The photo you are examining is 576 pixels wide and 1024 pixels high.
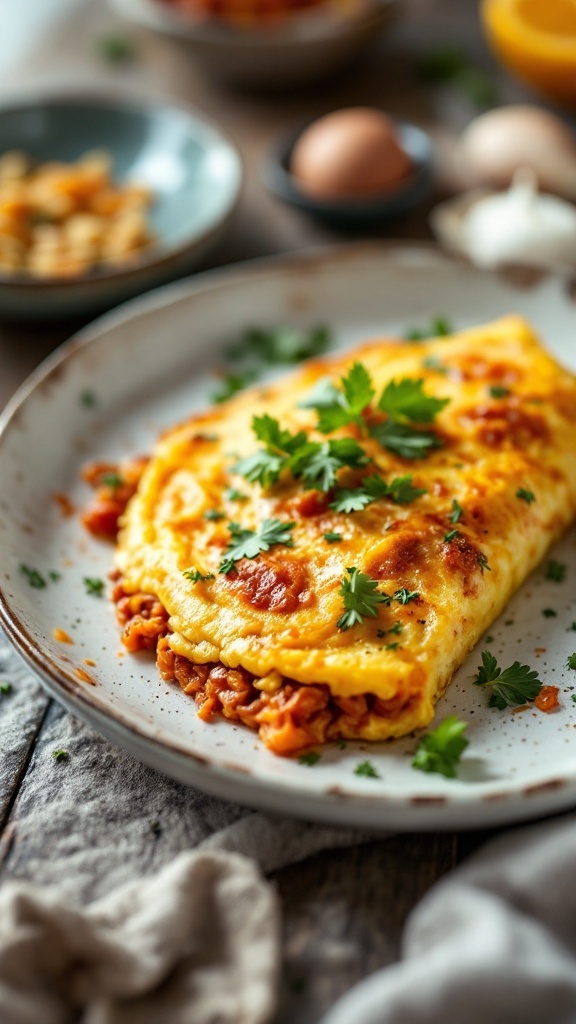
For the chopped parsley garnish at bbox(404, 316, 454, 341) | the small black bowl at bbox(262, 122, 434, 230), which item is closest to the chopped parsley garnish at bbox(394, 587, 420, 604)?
the chopped parsley garnish at bbox(404, 316, 454, 341)

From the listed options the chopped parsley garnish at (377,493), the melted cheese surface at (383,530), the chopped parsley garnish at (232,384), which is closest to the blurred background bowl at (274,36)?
the chopped parsley garnish at (232,384)

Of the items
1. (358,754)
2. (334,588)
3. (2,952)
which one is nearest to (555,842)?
(358,754)

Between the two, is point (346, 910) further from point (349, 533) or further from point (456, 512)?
point (456, 512)

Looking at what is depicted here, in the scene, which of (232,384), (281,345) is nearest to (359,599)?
(232,384)

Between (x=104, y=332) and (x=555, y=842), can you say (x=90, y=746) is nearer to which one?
(x=555, y=842)

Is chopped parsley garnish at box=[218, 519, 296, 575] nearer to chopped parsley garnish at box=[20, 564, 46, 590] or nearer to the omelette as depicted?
the omelette

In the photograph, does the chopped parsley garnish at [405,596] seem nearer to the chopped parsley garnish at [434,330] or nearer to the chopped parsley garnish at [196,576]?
the chopped parsley garnish at [196,576]

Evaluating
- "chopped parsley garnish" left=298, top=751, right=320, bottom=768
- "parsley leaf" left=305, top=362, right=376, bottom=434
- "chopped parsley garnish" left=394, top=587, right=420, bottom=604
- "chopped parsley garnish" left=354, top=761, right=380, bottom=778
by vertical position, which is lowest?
"chopped parsley garnish" left=354, top=761, right=380, bottom=778
